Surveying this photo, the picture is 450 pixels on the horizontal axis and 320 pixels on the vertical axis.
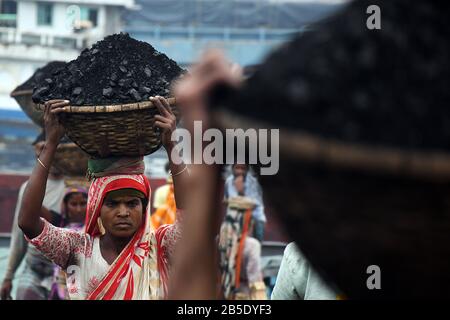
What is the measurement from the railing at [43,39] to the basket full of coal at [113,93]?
27039mm

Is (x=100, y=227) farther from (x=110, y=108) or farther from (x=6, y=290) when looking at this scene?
(x=6, y=290)

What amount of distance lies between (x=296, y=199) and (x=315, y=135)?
0.12 m

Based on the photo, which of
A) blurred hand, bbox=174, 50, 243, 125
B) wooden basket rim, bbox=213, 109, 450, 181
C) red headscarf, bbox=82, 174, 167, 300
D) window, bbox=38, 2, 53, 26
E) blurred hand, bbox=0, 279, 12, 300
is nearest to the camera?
wooden basket rim, bbox=213, 109, 450, 181

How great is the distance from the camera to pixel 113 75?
4.54 metres

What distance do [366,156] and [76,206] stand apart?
6.91 meters

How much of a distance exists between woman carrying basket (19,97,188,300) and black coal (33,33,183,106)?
267 millimetres

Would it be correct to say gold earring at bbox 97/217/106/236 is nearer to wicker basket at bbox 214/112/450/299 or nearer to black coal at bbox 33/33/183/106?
black coal at bbox 33/33/183/106

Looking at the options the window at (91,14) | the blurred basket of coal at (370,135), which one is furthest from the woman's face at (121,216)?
the window at (91,14)

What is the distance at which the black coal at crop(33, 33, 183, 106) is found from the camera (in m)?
4.41

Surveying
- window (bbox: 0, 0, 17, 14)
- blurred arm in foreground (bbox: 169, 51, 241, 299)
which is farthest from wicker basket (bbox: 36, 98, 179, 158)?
window (bbox: 0, 0, 17, 14)

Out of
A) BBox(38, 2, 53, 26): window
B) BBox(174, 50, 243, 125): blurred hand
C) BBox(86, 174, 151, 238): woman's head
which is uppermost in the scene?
BBox(38, 2, 53, 26): window

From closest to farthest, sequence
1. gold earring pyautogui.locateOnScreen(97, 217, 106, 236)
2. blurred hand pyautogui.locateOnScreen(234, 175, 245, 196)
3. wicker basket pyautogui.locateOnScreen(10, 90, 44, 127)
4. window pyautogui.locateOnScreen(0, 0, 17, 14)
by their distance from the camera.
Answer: gold earring pyautogui.locateOnScreen(97, 217, 106, 236)
wicker basket pyautogui.locateOnScreen(10, 90, 44, 127)
blurred hand pyautogui.locateOnScreen(234, 175, 245, 196)
window pyautogui.locateOnScreen(0, 0, 17, 14)

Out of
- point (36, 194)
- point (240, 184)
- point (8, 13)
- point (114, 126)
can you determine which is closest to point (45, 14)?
point (8, 13)

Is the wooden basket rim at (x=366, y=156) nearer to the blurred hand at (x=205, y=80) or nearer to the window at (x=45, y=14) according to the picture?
the blurred hand at (x=205, y=80)
